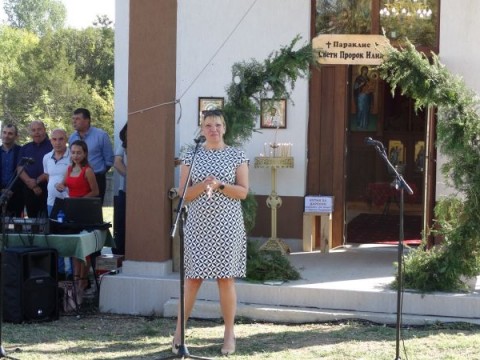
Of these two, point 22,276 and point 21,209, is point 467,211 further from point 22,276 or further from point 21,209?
point 21,209

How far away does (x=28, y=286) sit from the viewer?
8.12 m

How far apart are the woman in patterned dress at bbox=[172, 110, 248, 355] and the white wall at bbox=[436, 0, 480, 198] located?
4.01 meters

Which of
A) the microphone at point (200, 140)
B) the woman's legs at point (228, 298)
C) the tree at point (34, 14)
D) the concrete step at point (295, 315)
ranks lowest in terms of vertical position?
the concrete step at point (295, 315)

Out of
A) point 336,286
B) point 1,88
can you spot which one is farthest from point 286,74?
point 1,88

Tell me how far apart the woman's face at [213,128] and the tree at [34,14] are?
78257 millimetres

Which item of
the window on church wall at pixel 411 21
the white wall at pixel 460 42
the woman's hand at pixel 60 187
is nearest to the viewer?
the woman's hand at pixel 60 187

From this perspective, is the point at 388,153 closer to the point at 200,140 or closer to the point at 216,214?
the point at 216,214

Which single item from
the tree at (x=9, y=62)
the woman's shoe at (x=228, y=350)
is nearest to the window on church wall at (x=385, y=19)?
the woman's shoe at (x=228, y=350)

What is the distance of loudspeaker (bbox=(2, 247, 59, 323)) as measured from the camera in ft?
26.5

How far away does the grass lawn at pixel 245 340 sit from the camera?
6.93 meters

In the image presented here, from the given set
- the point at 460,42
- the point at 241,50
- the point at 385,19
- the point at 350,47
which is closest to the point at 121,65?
the point at 241,50

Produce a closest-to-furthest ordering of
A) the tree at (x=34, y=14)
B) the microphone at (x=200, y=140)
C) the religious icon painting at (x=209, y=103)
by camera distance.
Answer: the microphone at (x=200, y=140)
the religious icon painting at (x=209, y=103)
the tree at (x=34, y=14)

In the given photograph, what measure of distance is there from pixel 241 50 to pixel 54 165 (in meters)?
2.72

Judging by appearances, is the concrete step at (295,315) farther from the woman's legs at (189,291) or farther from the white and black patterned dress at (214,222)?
the white and black patterned dress at (214,222)
